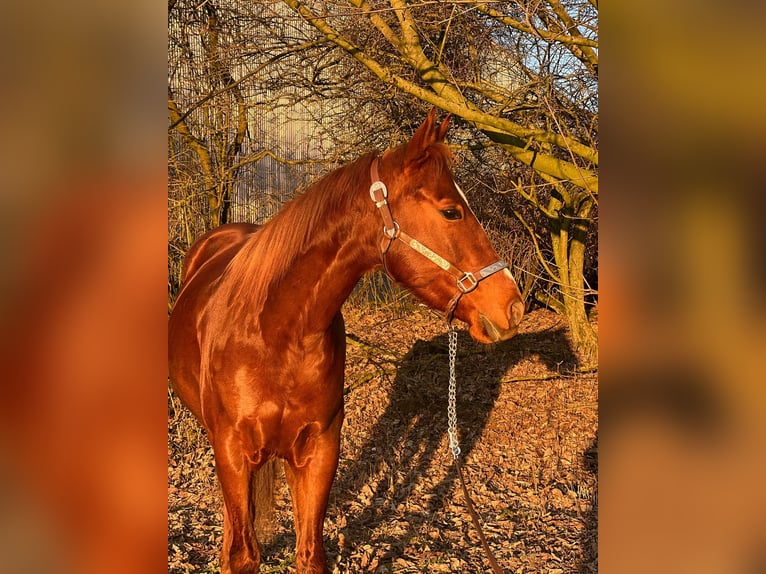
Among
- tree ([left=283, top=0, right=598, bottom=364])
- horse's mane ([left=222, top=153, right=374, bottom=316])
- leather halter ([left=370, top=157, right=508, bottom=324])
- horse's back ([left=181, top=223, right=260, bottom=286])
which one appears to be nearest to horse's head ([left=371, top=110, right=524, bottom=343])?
leather halter ([left=370, top=157, right=508, bottom=324])

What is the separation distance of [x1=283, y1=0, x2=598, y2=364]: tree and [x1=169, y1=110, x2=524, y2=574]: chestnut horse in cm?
80

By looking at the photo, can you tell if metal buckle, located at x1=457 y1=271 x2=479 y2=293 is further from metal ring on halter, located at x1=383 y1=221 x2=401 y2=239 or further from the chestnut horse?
metal ring on halter, located at x1=383 y1=221 x2=401 y2=239

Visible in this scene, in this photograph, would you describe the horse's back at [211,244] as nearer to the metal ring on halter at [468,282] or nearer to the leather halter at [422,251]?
the leather halter at [422,251]

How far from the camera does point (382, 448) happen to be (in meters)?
5.88

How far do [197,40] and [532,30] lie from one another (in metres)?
3.71

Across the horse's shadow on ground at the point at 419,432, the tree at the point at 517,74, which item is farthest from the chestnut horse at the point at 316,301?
the horse's shadow on ground at the point at 419,432

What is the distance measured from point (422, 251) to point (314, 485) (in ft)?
3.57

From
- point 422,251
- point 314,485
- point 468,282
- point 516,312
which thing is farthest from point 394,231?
point 314,485

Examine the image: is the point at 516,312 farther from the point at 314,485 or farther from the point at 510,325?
the point at 314,485

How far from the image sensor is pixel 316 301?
2.54 metres
